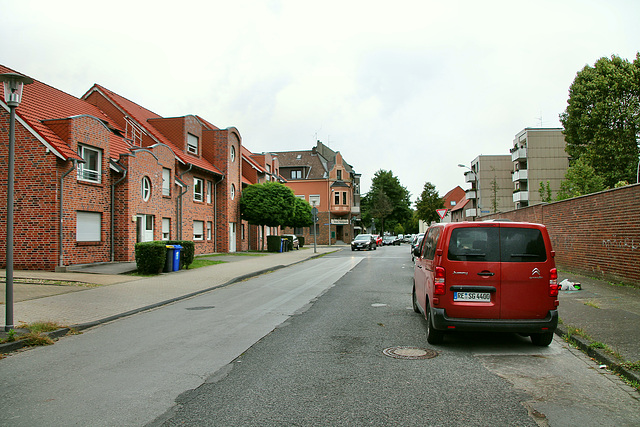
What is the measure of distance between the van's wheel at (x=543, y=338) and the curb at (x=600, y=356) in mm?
410

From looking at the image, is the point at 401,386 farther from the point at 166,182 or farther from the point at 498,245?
the point at 166,182

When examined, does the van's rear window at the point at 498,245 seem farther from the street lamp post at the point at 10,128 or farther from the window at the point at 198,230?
the window at the point at 198,230

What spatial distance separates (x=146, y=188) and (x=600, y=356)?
20972 millimetres

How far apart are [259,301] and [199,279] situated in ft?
17.4

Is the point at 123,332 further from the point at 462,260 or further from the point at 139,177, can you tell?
the point at 139,177

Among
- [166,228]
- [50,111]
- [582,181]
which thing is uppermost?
[50,111]

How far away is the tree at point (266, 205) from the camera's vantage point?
34969 millimetres

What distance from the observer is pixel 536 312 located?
20.5ft

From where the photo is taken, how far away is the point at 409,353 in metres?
6.17

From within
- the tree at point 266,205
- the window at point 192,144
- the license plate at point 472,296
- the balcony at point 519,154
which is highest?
the balcony at point 519,154

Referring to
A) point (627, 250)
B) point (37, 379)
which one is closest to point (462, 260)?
point (37, 379)

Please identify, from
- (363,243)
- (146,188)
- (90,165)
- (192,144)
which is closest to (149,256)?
(90,165)

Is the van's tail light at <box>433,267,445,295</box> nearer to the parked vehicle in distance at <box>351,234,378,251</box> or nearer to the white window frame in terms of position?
the white window frame

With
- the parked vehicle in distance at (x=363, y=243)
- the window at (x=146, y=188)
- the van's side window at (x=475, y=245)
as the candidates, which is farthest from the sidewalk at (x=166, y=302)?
the parked vehicle in distance at (x=363, y=243)
